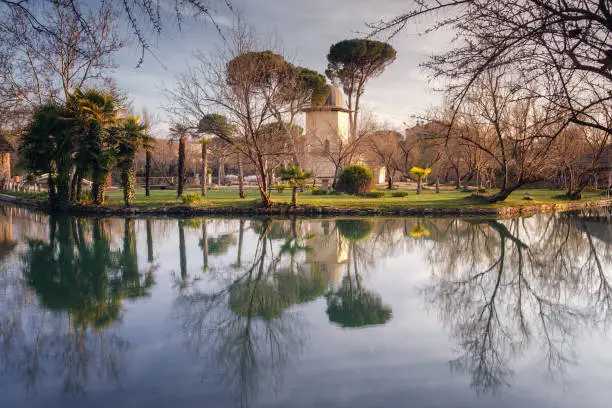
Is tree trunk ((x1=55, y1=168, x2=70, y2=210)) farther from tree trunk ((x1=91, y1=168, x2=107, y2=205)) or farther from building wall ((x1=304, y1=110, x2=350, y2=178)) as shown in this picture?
building wall ((x1=304, y1=110, x2=350, y2=178))

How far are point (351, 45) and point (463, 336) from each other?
34.2 m

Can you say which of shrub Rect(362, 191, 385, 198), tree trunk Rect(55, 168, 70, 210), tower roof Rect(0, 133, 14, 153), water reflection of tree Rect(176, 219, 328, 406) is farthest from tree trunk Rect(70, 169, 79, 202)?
water reflection of tree Rect(176, 219, 328, 406)

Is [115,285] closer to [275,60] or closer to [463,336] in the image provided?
[463,336]

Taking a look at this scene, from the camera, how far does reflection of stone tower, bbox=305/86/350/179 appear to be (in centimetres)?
3833

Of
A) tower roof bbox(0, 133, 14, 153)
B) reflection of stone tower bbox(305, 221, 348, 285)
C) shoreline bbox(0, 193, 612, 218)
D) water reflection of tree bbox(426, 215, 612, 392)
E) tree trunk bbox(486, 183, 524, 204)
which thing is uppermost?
tower roof bbox(0, 133, 14, 153)

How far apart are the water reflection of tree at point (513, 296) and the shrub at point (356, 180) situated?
14.8 metres

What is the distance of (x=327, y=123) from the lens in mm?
39375

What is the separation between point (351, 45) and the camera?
37250 millimetres

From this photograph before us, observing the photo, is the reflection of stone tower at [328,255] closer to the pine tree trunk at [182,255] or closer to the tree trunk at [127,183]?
the pine tree trunk at [182,255]

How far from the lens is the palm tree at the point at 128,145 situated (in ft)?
72.9

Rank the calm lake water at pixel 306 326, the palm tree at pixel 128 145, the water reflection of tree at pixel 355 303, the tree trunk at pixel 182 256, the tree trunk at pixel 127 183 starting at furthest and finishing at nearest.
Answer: the tree trunk at pixel 127 183 → the palm tree at pixel 128 145 → the tree trunk at pixel 182 256 → the water reflection of tree at pixel 355 303 → the calm lake water at pixel 306 326

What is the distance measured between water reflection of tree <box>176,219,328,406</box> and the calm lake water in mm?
28

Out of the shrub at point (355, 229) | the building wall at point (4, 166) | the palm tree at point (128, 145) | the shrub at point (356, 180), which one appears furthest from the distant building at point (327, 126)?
the building wall at point (4, 166)

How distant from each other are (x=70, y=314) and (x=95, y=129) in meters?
16.7
